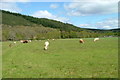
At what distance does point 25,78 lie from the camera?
998cm

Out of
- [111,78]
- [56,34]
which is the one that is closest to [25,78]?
[111,78]

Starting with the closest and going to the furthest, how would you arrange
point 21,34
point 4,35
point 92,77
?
point 92,77 < point 4,35 < point 21,34

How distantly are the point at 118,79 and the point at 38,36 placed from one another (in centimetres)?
13119

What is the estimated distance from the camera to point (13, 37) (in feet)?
413

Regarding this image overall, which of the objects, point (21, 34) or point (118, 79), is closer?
point (118, 79)

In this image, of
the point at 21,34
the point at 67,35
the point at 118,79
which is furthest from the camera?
the point at 67,35

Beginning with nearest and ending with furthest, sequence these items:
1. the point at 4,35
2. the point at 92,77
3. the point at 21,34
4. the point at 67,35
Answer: the point at 92,77 < the point at 4,35 < the point at 21,34 < the point at 67,35

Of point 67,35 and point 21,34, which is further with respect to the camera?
point 67,35

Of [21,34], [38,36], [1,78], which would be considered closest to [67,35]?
[38,36]

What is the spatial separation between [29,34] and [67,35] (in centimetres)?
2652

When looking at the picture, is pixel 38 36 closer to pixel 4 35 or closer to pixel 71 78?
pixel 4 35

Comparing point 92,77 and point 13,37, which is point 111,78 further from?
point 13,37

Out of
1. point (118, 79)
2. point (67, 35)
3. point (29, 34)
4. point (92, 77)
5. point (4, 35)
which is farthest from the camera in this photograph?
point (67, 35)

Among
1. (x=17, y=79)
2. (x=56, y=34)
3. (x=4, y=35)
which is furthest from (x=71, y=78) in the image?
(x=56, y=34)
